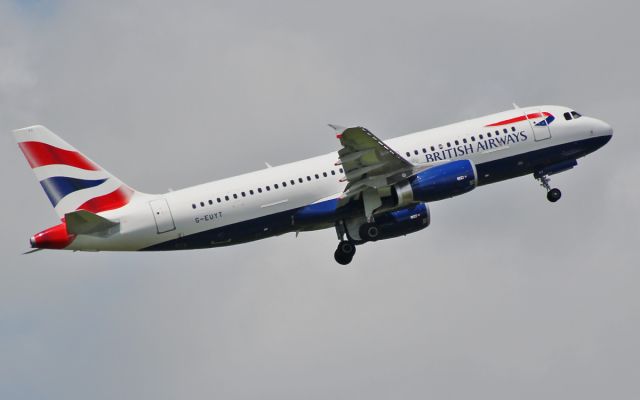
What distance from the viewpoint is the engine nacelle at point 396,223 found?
77.4m

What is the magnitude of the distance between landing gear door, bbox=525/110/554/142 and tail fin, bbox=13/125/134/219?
2377 cm

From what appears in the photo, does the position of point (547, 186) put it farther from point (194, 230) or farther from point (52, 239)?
point (52, 239)

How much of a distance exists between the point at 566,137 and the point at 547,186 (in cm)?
323

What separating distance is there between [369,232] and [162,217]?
12123 mm

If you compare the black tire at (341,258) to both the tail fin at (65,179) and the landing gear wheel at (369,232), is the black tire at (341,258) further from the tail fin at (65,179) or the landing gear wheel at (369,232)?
the tail fin at (65,179)

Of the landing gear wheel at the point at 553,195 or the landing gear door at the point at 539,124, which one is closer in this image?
the landing gear door at the point at 539,124

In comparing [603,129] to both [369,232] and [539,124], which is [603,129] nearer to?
[539,124]

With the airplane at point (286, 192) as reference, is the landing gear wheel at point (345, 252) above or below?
below

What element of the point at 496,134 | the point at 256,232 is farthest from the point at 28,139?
the point at 496,134

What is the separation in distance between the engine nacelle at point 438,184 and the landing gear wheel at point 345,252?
5.63m

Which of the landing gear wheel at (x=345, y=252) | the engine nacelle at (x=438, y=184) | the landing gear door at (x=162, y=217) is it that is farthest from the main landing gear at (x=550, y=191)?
the landing gear door at (x=162, y=217)

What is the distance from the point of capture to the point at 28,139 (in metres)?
74.4

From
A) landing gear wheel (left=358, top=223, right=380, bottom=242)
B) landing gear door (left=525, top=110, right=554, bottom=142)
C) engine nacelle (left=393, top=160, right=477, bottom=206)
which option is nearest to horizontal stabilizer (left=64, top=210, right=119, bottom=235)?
landing gear wheel (left=358, top=223, right=380, bottom=242)

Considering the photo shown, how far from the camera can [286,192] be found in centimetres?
7519
